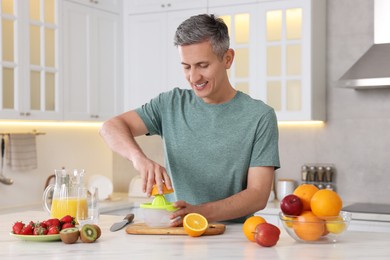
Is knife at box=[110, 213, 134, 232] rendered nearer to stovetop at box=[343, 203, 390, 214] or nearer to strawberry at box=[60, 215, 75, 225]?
strawberry at box=[60, 215, 75, 225]

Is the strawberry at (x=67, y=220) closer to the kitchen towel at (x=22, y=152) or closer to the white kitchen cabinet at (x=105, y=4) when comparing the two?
the kitchen towel at (x=22, y=152)

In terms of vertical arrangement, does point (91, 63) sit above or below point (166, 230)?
above

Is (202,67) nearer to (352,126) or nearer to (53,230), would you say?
(53,230)

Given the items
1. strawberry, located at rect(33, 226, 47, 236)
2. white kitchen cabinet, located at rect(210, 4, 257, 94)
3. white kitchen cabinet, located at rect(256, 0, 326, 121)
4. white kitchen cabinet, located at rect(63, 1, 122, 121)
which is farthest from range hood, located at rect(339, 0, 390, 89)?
strawberry, located at rect(33, 226, 47, 236)

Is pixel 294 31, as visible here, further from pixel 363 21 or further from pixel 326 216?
pixel 326 216

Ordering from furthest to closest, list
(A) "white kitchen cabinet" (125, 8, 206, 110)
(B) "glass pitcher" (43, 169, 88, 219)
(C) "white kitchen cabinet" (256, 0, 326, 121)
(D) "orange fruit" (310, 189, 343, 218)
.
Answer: (A) "white kitchen cabinet" (125, 8, 206, 110) < (C) "white kitchen cabinet" (256, 0, 326, 121) < (B) "glass pitcher" (43, 169, 88, 219) < (D) "orange fruit" (310, 189, 343, 218)

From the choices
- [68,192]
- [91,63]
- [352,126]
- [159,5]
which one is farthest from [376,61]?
[68,192]

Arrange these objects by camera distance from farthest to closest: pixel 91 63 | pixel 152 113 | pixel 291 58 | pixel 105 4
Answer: pixel 105 4 → pixel 91 63 → pixel 291 58 → pixel 152 113

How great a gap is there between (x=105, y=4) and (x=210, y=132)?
255 cm

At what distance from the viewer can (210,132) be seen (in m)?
2.56

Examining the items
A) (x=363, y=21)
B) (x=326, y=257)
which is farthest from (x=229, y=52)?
(x=363, y=21)

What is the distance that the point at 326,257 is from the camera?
5.84 feet

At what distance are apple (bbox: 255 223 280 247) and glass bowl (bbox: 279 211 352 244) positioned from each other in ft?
0.23

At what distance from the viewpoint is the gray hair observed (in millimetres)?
2375
